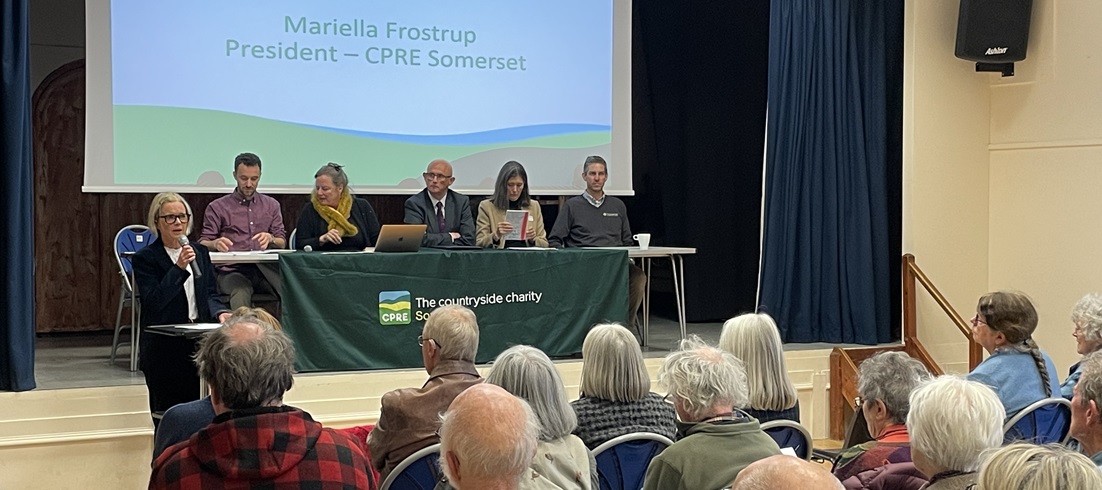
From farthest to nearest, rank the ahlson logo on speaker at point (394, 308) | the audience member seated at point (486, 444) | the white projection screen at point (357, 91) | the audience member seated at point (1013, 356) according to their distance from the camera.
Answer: the white projection screen at point (357, 91)
the ahlson logo on speaker at point (394, 308)
the audience member seated at point (1013, 356)
the audience member seated at point (486, 444)

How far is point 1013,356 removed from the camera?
3.67 metres

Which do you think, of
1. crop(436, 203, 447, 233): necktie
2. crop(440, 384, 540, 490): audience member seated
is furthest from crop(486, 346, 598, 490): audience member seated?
crop(436, 203, 447, 233): necktie

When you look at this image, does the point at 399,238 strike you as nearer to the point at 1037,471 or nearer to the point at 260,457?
the point at 260,457

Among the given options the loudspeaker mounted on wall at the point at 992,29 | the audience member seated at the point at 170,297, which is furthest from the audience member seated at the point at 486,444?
the loudspeaker mounted on wall at the point at 992,29

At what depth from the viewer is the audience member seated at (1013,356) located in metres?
3.62

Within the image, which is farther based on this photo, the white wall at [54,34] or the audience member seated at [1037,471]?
the white wall at [54,34]

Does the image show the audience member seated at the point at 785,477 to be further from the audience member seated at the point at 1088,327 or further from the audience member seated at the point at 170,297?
the audience member seated at the point at 170,297

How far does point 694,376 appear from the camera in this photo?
8.27 ft

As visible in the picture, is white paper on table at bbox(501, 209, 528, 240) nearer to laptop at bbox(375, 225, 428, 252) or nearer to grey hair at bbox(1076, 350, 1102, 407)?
laptop at bbox(375, 225, 428, 252)

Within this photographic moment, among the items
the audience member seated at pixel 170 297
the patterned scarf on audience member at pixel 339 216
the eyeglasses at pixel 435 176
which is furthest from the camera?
the eyeglasses at pixel 435 176

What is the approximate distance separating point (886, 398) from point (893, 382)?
0.05 metres

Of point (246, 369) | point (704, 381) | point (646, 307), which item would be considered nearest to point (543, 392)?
point (704, 381)

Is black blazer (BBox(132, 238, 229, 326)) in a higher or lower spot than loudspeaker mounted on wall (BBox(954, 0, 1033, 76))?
lower

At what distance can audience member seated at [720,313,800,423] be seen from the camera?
3111 mm
